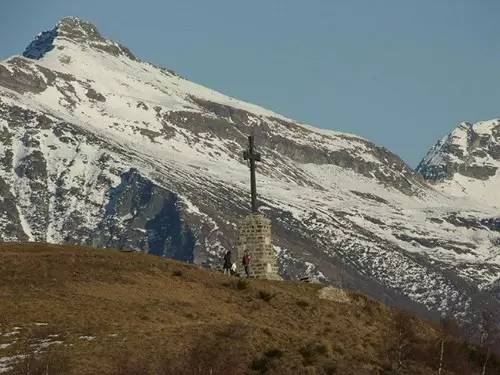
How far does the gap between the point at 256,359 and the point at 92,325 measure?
7.97 meters

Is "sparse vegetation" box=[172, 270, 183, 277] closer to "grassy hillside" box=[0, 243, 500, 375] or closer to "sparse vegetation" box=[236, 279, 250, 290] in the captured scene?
"grassy hillside" box=[0, 243, 500, 375]

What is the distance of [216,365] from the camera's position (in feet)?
192

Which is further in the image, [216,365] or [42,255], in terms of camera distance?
[42,255]

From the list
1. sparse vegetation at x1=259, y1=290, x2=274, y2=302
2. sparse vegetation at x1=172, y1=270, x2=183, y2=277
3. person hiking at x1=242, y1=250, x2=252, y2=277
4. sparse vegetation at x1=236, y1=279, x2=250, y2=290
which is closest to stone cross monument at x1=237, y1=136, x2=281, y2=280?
person hiking at x1=242, y1=250, x2=252, y2=277

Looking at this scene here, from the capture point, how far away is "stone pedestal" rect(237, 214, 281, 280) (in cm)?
8712

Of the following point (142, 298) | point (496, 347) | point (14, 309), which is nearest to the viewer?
point (14, 309)

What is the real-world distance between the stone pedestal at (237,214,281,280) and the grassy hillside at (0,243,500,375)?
903 centimetres

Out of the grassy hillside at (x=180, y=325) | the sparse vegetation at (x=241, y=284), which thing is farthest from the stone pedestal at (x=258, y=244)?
the sparse vegetation at (x=241, y=284)

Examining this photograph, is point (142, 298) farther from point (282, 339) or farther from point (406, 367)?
point (406, 367)

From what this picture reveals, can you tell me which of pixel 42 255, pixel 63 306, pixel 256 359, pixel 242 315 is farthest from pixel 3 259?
pixel 256 359

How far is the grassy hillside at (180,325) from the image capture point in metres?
58.4

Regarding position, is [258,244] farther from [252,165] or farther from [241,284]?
[241,284]

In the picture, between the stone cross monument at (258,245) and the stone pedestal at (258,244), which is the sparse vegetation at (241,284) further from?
the stone pedestal at (258,244)

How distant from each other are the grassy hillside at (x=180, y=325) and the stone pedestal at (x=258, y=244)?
903cm
